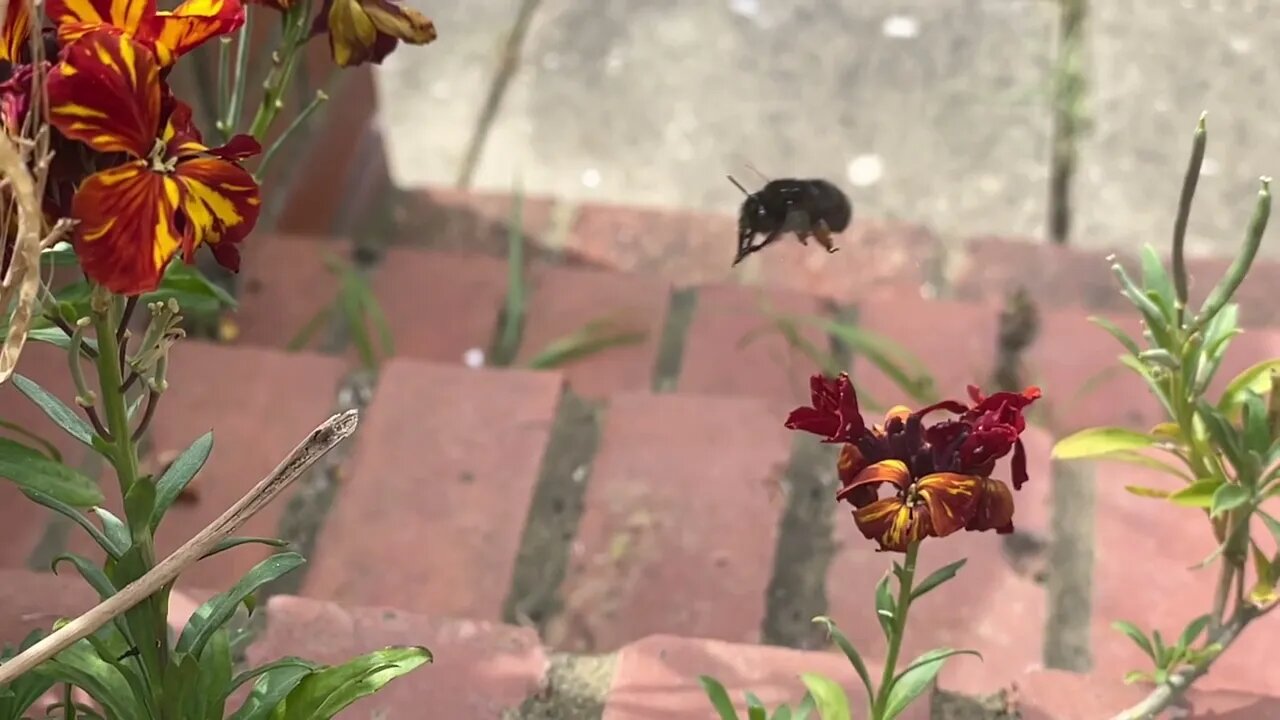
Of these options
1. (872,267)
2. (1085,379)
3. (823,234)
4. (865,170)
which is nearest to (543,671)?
(823,234)

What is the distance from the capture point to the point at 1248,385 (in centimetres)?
80

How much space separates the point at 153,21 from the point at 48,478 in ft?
0.63

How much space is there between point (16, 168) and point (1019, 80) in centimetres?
159

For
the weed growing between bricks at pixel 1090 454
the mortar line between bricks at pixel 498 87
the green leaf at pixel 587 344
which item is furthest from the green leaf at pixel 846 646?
the mortar line between bricks at pixel 498 87

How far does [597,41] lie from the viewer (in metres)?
2.00

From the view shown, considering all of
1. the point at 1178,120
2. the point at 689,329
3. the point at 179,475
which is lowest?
the point at 179,475

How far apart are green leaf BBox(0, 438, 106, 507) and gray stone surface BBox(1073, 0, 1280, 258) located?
4.44ft

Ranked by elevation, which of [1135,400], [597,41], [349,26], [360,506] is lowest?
[360,506]

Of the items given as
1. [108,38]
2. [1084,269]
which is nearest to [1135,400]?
[1084,269]

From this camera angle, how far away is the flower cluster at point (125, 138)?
1.62 ft

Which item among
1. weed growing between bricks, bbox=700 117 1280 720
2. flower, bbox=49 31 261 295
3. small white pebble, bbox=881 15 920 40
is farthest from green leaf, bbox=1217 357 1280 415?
small white pebble, bbox=881 15 920 40

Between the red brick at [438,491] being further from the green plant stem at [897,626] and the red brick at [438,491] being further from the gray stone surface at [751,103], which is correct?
the gray stone surface at [751,103]

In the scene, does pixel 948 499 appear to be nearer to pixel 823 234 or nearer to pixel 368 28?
pixel 823 234

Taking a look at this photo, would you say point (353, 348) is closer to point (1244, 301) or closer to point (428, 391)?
point (428, 391)
